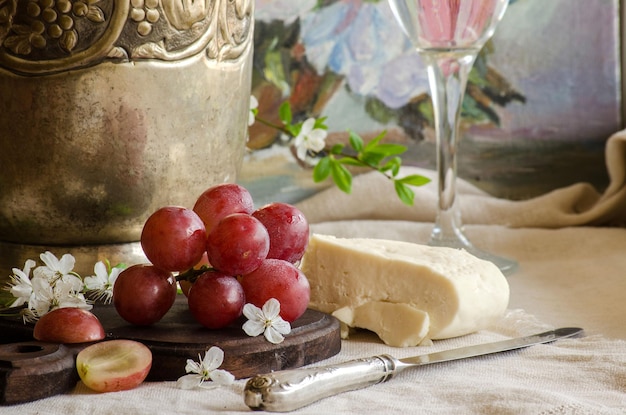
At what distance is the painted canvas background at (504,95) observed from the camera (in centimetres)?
135

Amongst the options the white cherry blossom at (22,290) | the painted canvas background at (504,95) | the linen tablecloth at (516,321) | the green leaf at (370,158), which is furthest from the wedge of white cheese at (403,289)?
the painted canvas background at (504,95)

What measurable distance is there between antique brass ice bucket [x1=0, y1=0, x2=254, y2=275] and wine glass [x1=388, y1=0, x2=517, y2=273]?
0.76 ft

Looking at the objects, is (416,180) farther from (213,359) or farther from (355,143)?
(213,359)

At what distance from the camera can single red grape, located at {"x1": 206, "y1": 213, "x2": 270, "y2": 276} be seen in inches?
25.2

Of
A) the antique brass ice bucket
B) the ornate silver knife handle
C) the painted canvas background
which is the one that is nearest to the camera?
the ornate silver knife handle

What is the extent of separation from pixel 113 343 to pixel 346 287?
0.73 ft

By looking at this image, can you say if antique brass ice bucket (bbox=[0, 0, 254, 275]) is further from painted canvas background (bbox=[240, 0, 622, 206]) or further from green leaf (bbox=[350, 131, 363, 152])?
painted canvas background (bbox=[240, 0, 622, 206])

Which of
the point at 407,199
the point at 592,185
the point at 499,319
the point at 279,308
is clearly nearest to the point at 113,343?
the point at 279,308

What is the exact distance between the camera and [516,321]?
0.77 meters

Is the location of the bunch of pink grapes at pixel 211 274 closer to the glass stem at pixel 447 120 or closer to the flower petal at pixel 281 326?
the flower petal at pixel 281 326

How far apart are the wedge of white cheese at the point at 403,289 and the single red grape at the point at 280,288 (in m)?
0.08

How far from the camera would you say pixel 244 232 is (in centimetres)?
64

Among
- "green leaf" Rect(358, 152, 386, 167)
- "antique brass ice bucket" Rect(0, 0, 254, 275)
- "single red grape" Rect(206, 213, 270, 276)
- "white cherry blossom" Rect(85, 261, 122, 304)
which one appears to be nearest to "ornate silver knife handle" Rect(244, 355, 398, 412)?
"single red grape" Rect(206, 213, 270, 276)

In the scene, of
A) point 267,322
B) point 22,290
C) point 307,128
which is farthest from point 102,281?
point 307,128
